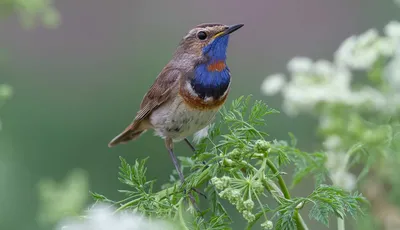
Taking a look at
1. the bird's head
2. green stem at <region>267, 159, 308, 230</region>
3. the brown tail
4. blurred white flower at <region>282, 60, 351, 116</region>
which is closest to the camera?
green stem at <region>267, 159, 308, 230</region>

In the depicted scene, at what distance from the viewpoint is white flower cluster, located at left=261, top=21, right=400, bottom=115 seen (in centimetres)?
184

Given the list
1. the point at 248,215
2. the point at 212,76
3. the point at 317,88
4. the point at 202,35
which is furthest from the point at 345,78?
the point at 248,215

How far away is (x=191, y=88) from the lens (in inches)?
98.6

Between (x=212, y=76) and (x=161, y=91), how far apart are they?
0.71 ft

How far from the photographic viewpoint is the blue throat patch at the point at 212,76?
8.05 feet

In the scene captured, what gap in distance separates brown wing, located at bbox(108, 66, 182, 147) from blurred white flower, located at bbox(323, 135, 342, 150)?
2.47ft

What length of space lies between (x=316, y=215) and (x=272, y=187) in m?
0.10

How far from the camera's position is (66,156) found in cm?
412

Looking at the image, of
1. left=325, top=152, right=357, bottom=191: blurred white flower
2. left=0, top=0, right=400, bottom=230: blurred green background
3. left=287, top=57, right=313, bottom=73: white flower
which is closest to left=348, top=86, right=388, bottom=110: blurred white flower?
left=325, top=152, right=357, bottom=191: blurred white flower

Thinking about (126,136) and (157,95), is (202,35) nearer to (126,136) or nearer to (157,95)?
(157,95)

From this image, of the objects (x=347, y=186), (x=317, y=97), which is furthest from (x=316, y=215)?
(x=317, y=97)

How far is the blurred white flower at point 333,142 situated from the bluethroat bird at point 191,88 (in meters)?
0.55

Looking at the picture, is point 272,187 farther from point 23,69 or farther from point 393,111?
point 23,69

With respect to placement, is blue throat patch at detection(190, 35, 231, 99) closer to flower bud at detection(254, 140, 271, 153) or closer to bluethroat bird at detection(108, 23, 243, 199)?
bluethroat bird at detection(108, 23, 243, 199)
